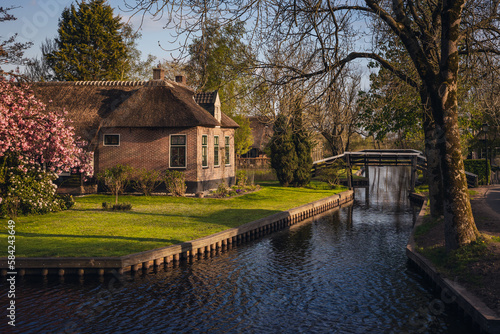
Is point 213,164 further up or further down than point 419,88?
further down

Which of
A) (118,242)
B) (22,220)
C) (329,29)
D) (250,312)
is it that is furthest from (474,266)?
(22,220)

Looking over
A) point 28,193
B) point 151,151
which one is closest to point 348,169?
point 151,151

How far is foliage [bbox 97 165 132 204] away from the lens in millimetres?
22375

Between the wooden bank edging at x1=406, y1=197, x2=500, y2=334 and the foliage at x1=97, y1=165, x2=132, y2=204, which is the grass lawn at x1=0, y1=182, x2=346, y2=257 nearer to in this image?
the foliage at x1=97, y1=165, x2=132, y2=204

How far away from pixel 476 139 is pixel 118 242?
35.1 metres

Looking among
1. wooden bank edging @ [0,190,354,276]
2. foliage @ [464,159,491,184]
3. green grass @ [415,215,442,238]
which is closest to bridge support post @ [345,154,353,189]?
foliage @ [464,159,491,184]

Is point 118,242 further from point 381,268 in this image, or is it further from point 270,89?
point 381,268

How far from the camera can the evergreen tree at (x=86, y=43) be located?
41.5 meters

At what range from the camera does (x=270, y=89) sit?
1218cm

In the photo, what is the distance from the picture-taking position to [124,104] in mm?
25172

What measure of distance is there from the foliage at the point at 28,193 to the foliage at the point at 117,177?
3.77m

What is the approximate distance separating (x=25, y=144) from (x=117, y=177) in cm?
640

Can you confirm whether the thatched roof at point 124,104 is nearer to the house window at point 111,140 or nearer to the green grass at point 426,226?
the house window at point 111,140

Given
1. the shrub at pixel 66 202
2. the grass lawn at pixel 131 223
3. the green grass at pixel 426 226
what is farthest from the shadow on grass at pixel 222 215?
the green grass at pixel 426 226
